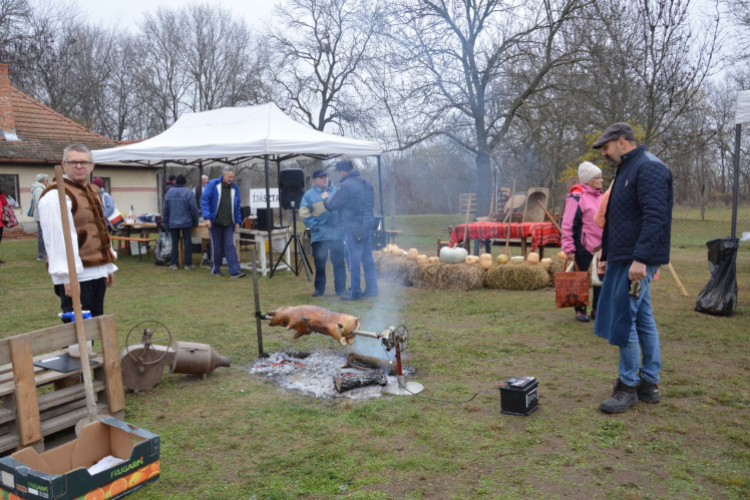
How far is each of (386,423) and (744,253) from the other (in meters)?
12.0

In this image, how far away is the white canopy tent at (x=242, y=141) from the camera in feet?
30.4

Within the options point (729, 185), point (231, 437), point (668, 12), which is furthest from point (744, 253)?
point (729, 185)

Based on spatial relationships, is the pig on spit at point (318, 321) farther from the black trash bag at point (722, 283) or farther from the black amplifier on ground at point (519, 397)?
the black trash bag at point (722, 283)

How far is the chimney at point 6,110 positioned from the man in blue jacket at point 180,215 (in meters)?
12.4

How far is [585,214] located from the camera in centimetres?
563

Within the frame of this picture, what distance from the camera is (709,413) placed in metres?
A: 3.49

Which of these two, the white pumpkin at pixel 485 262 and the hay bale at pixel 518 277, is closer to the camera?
the hay bale at pixel 518 277

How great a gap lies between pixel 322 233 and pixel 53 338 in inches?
183

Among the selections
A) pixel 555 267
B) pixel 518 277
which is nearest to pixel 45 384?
pixel 518 277

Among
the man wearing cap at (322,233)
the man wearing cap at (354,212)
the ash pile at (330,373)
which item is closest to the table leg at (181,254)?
the man wearing cap at (322,233)

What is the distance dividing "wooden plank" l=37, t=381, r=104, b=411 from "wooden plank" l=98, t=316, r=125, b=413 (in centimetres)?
8

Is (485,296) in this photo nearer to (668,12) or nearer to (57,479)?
(57,479)

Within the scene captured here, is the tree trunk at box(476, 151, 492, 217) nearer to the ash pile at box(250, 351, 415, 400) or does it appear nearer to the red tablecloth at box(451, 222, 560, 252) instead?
the red tablecloth at box(451, 222, 560, 252)

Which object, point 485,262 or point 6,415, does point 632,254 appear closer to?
point 6,415
